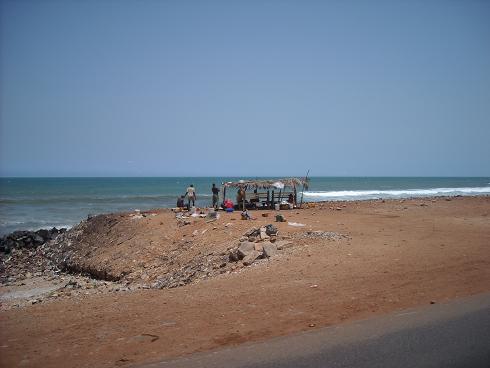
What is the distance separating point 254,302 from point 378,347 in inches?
104

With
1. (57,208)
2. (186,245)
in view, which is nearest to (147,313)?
(186,245)

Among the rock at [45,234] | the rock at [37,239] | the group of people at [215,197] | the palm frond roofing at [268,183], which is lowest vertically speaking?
the rock at [37,239]

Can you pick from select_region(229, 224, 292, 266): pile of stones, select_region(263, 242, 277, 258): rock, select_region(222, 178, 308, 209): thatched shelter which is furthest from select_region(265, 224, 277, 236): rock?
select_region(222, 178, 308, 209): thatched shelter

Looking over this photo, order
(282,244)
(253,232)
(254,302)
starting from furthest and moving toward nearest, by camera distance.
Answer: (253,232) < (282,244) < (254,302)

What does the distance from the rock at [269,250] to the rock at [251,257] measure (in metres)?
0.23

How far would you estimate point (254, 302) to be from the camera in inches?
282

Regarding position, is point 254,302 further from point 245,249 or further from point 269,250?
point 245,249

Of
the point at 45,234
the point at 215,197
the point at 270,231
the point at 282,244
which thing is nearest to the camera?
the point at 282,244

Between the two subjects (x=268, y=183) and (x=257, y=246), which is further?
(x=268, y=183)

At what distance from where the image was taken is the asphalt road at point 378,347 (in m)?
4.63

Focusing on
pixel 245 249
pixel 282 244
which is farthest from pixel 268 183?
pixel 245 249

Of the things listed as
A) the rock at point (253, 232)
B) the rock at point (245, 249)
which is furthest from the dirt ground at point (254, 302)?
the rock at point (253, 232)

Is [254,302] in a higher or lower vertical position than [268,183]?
lower

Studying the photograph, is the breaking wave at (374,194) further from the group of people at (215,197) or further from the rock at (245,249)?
the rock at (245,249)
